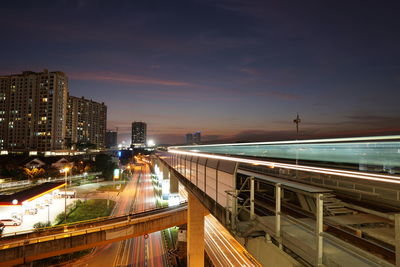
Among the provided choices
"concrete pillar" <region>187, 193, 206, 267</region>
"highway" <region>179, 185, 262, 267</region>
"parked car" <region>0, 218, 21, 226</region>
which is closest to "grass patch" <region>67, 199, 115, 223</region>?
"parked car" <region>0, 218, 21, 226</region>

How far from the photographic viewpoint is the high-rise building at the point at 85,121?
435 feet

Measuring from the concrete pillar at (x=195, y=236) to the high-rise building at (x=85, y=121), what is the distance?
381 feet

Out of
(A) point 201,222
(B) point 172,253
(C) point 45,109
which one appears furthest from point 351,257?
(C) point 45,109

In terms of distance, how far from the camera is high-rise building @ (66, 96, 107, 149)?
5221 inches

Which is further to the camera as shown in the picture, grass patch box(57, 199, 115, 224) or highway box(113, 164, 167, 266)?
grass patch box(57, 199, 115, 224)

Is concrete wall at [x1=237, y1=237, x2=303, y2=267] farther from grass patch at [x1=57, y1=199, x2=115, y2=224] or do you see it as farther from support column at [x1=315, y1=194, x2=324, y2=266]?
grass patch at [x1=57, y1=199, x2=115, y2=224]

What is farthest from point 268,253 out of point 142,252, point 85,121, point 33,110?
point 85,121

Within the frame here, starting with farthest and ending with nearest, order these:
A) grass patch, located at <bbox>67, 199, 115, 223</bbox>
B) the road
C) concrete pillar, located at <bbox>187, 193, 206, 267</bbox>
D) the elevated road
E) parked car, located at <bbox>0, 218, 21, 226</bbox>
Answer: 1. grass patch, located at <bbox>67, 199, 115, 223</bbox>
2. parked car, located at <bbox>0, 218, 21, 226</bbox>
3. the road
4. concrete pillar, located at <bbox>187, 193, 206, 267</bbox>
5. the elevated road

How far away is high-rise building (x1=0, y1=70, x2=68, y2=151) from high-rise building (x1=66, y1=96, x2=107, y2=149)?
23.1 metres

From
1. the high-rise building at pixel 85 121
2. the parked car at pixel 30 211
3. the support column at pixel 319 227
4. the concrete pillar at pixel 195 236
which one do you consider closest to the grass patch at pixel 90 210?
the parked car at pixel 30 211

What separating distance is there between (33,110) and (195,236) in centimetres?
10266

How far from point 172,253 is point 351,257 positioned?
2270 centimetres

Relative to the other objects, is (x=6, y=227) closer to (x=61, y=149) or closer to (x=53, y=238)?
(x=53, y=238)

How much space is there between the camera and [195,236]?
2059cm
